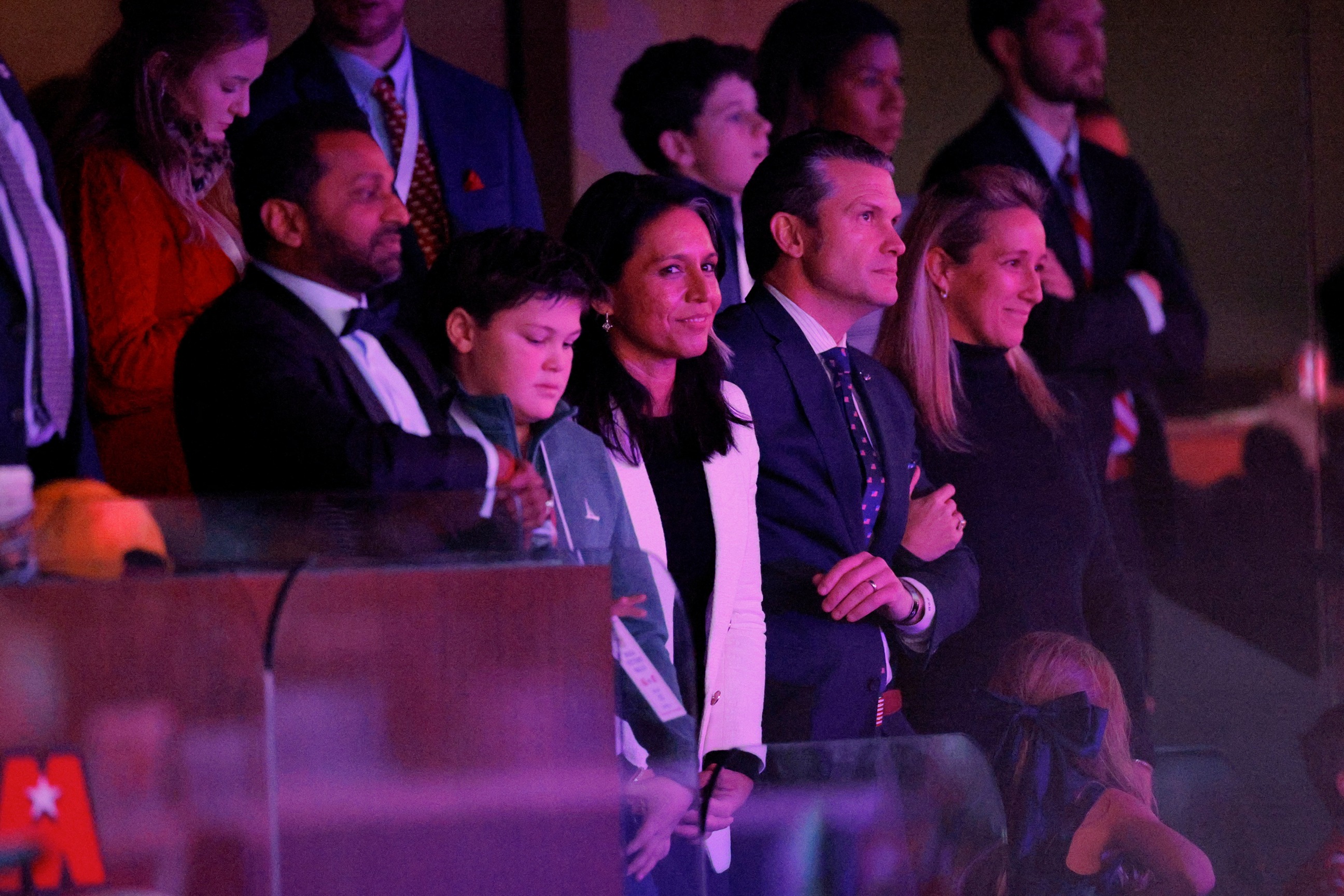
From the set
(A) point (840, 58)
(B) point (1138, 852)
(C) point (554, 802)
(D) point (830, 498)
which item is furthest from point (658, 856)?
(A) point (840, 58)

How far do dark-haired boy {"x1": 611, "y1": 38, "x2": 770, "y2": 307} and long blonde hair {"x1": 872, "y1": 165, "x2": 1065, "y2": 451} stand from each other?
364 mm

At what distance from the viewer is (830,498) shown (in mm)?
2717

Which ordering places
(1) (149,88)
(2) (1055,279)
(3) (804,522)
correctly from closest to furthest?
(1) (149,88) < (3) (804,522) < (2) (1055,279)

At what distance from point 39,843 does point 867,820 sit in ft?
4.07

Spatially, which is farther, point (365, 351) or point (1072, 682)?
point (1072, 682)

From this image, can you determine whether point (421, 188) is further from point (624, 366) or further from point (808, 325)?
point (808, 325)

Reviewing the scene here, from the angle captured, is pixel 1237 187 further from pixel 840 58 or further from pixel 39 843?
pixel 39 843

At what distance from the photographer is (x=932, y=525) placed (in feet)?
9.50

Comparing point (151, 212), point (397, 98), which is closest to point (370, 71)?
point (397, 98)

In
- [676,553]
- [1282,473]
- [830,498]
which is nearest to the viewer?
[676,553]

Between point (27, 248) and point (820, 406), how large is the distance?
144 cm

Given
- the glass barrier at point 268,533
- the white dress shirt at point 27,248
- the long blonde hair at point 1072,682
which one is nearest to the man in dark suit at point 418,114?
the white dress shirt at point 27,248

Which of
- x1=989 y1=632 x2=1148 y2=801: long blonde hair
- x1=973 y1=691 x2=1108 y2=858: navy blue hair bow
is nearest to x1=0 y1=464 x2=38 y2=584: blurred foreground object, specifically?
x1=973 y1=691 x2=1108 y2=858: navy blue hair bow

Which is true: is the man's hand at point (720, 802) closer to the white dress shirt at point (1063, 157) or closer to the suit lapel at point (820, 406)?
the suit lapel at point (820, 406)
